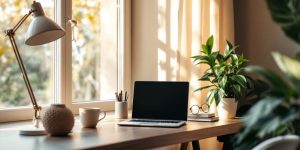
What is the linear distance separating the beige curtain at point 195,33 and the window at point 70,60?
49 cm

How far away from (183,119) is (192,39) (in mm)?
648

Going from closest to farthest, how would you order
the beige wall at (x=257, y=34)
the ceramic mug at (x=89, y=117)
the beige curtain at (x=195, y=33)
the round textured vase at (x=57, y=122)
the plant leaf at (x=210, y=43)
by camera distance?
the round textured vase at (x=57, y=122)
the ceramic mug at (x=89, y=117)
the plant leaf at (x=210, y=43)
the beige curtain at (x=195, y=33)
the beige wall at (x=257, y=34)

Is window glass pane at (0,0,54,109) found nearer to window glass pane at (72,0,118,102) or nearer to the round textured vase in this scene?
window glass pane at (72,0,118,102)

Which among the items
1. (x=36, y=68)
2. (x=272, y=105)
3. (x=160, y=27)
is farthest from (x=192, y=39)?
(x=272, y=105)

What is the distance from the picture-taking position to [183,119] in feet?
7.41

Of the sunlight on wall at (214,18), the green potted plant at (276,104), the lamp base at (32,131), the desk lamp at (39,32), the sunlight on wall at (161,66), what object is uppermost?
the sunlight on wall at (214,18)

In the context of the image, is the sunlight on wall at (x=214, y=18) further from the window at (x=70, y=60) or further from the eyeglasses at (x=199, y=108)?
the window at (x=70, y=60)

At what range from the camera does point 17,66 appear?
2.40 metres

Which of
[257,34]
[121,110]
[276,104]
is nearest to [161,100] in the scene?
[121,110]

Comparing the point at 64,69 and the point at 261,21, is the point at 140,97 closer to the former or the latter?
the point at 64,69

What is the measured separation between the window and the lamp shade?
34cm

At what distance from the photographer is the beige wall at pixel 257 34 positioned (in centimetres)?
288

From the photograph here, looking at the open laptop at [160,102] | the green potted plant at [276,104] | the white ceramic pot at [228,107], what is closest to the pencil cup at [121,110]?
the open laptop at [160,102]

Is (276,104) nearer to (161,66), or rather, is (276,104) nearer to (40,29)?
(40,29)
